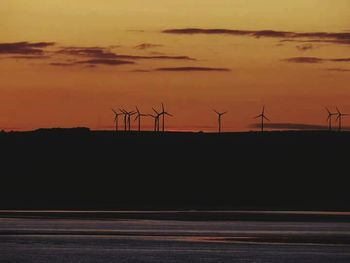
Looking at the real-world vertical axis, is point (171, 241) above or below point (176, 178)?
below

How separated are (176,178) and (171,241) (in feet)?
309

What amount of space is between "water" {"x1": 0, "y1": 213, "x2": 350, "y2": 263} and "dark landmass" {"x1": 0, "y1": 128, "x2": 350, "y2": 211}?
2135cm

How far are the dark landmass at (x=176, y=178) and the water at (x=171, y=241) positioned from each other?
21.4 metres

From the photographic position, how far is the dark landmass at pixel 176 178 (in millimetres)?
98438

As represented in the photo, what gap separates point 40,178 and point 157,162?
3338cm

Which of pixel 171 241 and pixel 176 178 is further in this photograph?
pixel 176 178

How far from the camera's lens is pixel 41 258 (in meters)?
47.3

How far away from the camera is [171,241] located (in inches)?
2130

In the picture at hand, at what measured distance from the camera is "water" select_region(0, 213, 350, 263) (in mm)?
47750

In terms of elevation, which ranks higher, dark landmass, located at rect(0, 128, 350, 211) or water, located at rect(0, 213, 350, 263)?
dark landmass, located at rect(0, 128, 350, 211)

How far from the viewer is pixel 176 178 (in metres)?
148

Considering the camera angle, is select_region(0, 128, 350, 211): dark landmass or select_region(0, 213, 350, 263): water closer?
select_region(0, 213, 350, 263): water

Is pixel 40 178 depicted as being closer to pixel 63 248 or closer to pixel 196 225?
pixel 196 225

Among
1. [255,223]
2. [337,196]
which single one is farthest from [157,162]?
[255,223]
